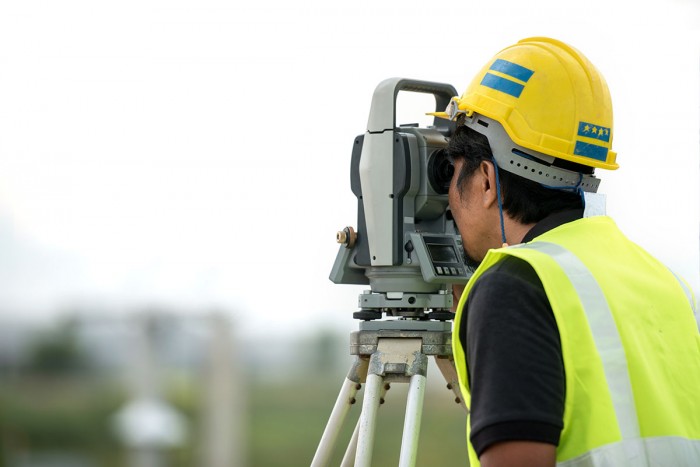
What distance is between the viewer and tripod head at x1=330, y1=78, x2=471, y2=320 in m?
2.29

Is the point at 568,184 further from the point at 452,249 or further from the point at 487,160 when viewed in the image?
the point at 452,249

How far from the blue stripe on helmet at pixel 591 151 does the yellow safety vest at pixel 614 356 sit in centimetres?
23

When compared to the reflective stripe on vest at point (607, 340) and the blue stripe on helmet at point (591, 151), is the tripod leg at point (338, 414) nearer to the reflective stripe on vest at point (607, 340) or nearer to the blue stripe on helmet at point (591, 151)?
the blue stripe on helmet at point (591, 151)

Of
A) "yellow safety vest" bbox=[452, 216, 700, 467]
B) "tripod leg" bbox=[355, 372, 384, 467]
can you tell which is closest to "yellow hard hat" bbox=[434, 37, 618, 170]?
"yellow safety vest" bbox=[452, 216, 700, 467]

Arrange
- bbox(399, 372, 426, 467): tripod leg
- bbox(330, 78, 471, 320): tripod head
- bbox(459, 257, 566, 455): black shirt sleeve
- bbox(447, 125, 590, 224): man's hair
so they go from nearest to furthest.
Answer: bbox(459, 257, 566, 455): black shirt sleeve
bbox(447, 125, 590, 224): man's hair
bbox(399, 372, 426, 467): tripod leg
bbox(330, 78, 471, 320): tripod head

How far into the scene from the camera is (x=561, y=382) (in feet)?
4.54

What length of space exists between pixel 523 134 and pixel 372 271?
2.29ft

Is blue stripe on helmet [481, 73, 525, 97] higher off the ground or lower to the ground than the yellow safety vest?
higher

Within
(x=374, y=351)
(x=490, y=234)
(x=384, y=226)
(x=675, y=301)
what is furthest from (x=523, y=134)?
(x=374, y=351)

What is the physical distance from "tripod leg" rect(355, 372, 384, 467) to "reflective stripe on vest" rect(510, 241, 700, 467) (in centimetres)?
78

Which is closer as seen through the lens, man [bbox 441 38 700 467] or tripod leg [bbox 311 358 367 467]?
man [bbox 441 38 700 467]

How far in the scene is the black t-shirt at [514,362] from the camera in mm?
1344

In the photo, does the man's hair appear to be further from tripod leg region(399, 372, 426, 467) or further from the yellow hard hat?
tripod leg region(399, 372, 426, 467)

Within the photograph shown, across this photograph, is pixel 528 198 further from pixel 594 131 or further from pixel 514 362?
pixel 514 362
